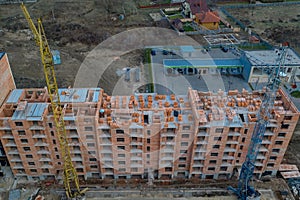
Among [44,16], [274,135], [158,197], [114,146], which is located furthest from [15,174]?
[44,16]

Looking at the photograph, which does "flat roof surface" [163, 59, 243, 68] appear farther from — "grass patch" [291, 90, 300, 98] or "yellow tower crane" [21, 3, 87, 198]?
"yellow tower crane" [21, 3, 87, 198]

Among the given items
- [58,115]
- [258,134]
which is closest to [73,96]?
[58,115]

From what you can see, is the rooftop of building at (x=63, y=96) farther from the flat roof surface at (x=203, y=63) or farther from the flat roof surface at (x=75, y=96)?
the flat roof surface at (x=203, y=63)

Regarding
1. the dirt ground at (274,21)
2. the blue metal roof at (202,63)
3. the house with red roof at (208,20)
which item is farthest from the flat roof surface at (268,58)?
the house with red roof at (208,20)

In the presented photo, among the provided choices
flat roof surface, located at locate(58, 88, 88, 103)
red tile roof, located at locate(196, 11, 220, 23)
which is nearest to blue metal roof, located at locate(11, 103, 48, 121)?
flat roof surface, located at locate(58, 88, 88, 103)

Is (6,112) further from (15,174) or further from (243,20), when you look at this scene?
(243,20)

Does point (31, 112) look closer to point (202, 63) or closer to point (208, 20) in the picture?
point (202, 63)
